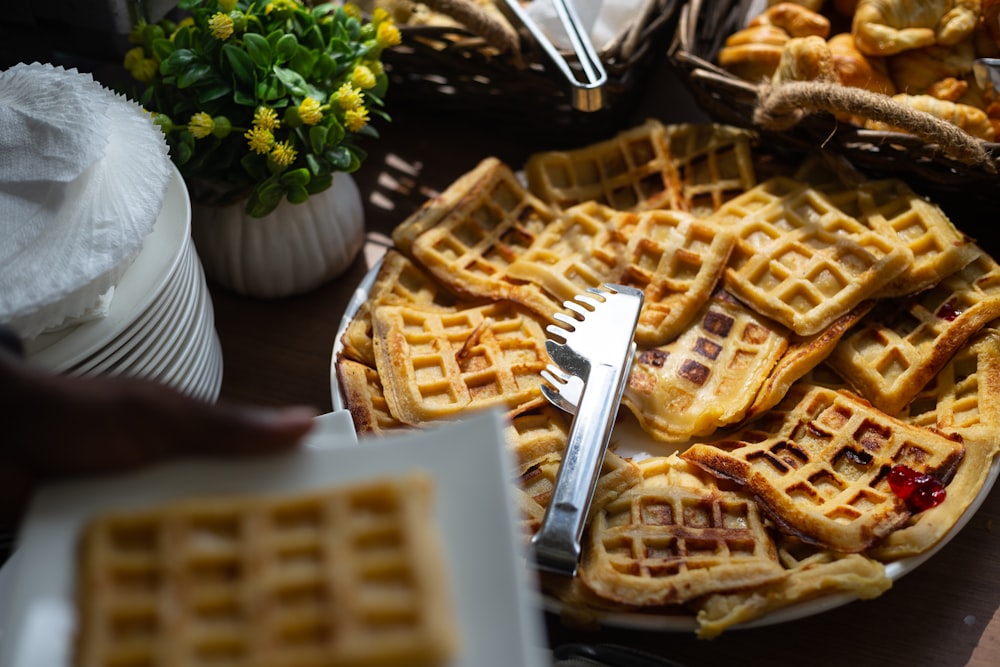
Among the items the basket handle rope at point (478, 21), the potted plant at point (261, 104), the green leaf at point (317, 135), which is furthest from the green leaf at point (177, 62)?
the basket handle rope at point (478, 21)

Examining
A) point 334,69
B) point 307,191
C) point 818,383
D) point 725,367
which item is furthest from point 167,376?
point 818,383

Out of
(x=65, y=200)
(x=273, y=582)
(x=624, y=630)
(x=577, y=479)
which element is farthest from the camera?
(x=624, y=630)

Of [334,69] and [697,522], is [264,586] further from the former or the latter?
[334,69]

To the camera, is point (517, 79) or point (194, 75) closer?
point (194, 75)

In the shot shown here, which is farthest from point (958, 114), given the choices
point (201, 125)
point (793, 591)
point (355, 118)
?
point (201, 125)

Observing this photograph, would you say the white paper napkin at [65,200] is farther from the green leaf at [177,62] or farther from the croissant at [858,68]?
the croissant at [858,68]

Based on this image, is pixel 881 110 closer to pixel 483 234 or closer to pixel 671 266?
pixel 671 266

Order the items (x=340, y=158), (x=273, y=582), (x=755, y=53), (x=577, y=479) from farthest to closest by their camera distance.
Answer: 1. (x=755, y=53)
2. (x=340, y=158)
3. (x=577, y=479)
4. (x=273, y=582)
